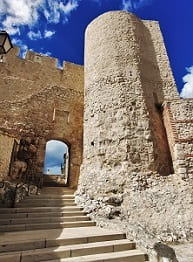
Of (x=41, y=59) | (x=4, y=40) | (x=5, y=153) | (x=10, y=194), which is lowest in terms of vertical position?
(x=10, y=194)

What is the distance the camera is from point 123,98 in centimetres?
612

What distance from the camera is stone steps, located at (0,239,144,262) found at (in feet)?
8.58

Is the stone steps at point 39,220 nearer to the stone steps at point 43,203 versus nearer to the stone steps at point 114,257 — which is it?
the stone steps at point 43,203

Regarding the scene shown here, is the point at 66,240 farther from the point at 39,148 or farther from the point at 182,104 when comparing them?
the point at 39,148

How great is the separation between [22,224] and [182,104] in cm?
565

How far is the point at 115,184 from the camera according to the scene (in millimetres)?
5121

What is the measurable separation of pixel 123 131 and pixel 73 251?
364cm

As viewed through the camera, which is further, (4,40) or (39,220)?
(39,220)

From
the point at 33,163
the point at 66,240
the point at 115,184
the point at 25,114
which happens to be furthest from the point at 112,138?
the point at 25,114

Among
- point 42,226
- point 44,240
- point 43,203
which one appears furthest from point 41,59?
point 44,240

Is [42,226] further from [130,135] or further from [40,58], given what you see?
[40,58]

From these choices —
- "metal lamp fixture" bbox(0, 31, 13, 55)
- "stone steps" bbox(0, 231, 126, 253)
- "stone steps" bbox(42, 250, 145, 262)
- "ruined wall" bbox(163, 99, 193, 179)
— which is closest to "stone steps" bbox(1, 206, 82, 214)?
"stone steps" bbox(0, 231, 126, 253)

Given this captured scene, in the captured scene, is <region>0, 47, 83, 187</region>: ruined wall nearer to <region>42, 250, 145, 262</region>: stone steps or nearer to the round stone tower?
the round stone tower

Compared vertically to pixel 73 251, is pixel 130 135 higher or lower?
higher
